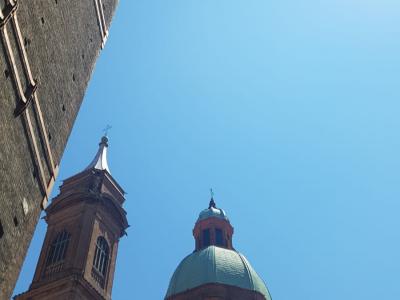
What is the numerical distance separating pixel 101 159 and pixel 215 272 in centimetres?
1069

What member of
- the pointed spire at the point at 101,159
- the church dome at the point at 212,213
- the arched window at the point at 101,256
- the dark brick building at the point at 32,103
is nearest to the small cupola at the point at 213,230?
the church dome at the point at 212,213

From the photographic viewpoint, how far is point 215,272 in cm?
3631

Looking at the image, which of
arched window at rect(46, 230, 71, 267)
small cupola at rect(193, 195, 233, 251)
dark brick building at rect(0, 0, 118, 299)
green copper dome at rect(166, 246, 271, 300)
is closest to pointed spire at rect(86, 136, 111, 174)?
arched window at rect(46, 230, 71, 267)

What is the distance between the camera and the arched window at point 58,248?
28.0 meters

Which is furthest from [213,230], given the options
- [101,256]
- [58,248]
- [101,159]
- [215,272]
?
[58,248]

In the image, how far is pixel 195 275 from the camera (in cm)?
3684

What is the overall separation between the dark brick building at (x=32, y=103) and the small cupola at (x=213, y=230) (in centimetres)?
3044

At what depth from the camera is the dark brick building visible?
990 centimetres

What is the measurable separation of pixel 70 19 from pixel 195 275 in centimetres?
2688

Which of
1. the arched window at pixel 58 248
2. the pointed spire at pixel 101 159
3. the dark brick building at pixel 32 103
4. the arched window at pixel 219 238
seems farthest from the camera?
the arched window at pixel 219 238

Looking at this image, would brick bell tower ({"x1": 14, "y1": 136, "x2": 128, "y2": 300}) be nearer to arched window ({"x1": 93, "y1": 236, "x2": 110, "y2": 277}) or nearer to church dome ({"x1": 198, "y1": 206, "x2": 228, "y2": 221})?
A: arched window ({"x1": 93, "y1": 236, "x2": 110, "y2": 277})

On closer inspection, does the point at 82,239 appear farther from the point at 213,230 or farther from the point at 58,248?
the point at 213,230

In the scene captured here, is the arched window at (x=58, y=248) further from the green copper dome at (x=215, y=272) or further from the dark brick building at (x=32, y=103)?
the dark brick building at (x=32, y=103)

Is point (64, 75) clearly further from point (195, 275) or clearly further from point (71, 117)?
point (195, 275)
